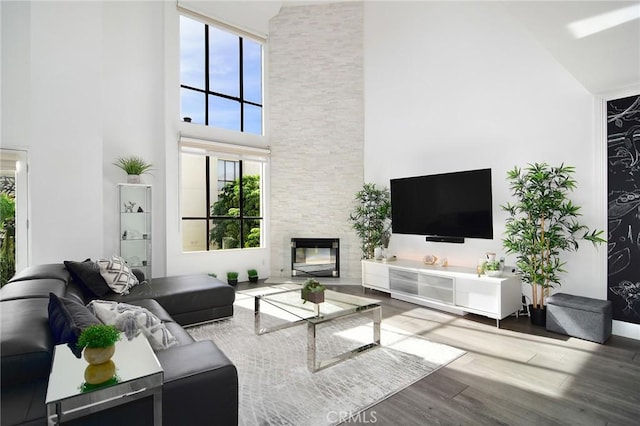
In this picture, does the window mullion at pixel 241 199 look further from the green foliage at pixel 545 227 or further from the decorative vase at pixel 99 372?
the decorative vase at pixel 99 372

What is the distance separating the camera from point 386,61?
19.1ft

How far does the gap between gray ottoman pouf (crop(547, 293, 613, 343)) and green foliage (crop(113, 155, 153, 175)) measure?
5.45 meters

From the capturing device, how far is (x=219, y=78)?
625 centimetres

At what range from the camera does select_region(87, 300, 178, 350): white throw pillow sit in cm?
201

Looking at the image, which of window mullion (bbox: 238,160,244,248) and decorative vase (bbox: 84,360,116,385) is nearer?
decorative vase (bbox: 84,360,116,385)

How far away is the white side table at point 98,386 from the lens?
50.8 inches

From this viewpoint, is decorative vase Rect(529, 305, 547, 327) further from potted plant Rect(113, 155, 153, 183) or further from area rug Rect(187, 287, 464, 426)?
potted plant Rect(113, 155, 153, 183)

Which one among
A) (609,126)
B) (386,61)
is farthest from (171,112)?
(609,126)

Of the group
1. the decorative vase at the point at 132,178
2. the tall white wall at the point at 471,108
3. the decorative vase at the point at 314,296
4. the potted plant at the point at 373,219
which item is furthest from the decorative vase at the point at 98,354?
the potted plant at the point at 373,219

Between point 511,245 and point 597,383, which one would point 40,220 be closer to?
point 511,245

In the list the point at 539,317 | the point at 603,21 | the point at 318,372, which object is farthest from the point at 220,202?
the point at 603,21

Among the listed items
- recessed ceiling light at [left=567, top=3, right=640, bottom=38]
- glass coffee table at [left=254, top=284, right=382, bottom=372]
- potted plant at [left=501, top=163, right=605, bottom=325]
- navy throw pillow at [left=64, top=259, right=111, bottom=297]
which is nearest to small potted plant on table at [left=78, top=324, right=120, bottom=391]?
glass coffee table at [left=254, top=284, right=382, bottom=372]

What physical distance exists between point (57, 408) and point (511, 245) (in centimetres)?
399

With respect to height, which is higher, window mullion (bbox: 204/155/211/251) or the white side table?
window mullion (bbox: 204/155/211/251)
